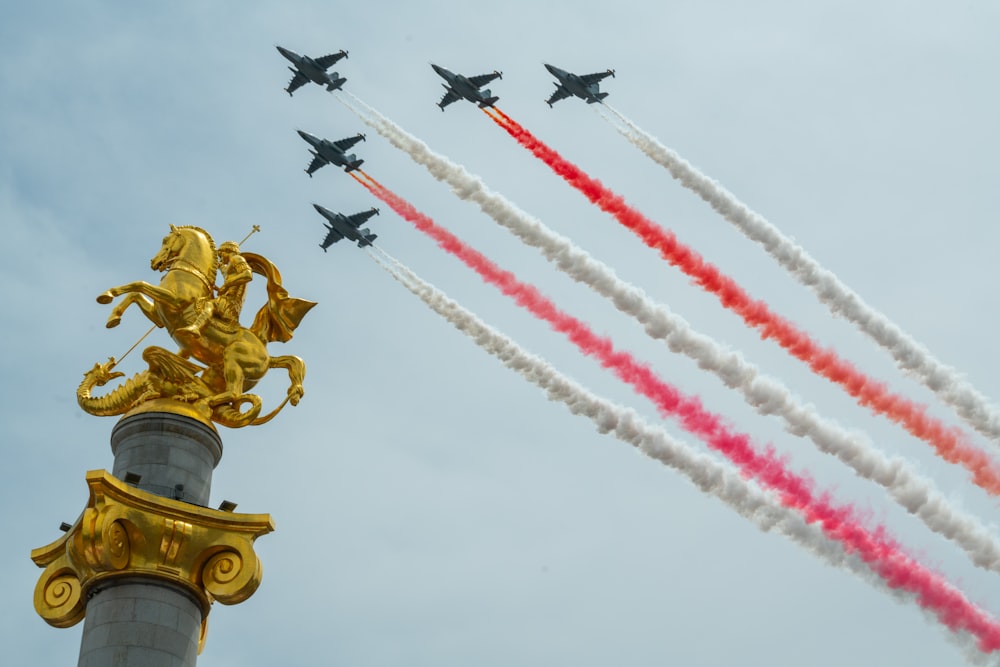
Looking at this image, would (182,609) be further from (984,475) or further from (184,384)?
(984,475)

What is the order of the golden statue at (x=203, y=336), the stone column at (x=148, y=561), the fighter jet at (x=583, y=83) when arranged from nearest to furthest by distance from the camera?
the stone column at (x=148, y=561)
the golden statue at (x=203, y=336)
the fighter jet at (x=583, y=83)

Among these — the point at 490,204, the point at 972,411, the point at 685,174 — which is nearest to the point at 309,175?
the point at 490,204

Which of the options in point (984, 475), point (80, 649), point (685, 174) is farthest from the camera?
point (685, 174)

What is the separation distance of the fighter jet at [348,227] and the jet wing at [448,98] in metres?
9.54

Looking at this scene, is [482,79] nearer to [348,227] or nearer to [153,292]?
[348,227]

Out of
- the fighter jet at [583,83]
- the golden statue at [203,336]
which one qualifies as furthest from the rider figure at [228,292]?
the fighter jet at [583,83]

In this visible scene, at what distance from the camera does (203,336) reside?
173ft

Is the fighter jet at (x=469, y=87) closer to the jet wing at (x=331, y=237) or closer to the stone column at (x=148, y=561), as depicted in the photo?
the jet wing at (x=331, y=237)

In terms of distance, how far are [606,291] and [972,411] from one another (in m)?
23.9

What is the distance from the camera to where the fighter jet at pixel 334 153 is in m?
140

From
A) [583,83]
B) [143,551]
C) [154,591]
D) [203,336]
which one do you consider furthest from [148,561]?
[583,83]

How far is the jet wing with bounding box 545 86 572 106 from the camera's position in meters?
133

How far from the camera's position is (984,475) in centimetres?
9625

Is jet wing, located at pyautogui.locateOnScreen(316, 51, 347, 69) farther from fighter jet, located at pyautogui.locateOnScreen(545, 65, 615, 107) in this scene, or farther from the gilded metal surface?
the gilded metal surface
